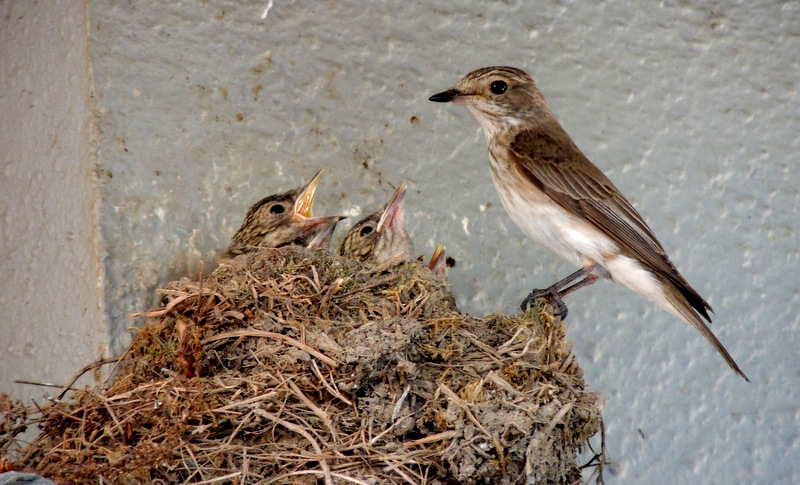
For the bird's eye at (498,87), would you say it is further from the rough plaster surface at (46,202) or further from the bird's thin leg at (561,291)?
the rough plaster surface at (46,202)

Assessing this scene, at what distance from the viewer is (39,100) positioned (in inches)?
180

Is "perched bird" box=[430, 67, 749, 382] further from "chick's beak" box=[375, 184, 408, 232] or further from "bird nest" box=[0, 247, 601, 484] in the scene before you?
"bird nest" box=[0, 247, 601, 484]

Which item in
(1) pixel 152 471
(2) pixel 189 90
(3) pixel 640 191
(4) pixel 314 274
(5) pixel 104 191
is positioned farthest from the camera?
(3) pixel 640 191

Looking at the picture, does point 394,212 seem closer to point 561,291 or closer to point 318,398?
point 561,291

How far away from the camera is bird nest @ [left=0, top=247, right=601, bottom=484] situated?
132 inches

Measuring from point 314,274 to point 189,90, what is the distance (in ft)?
4.35

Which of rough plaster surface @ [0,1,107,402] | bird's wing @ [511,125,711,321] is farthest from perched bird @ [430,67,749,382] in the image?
rough plaster surface @ [0,1,107,402]

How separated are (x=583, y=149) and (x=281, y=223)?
70.1 inches

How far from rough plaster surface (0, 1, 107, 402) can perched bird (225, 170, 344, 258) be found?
0.79 metres

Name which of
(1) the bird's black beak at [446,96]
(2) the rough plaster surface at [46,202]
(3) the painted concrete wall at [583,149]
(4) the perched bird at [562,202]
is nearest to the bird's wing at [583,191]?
(4) the perched bird at [562,202]

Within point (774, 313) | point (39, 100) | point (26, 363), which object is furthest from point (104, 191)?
point (774, 313)

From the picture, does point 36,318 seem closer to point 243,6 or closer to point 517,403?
point 243,6

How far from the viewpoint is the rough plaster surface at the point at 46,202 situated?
14.2ft

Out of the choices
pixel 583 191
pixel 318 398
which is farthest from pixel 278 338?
pixel 583 191
